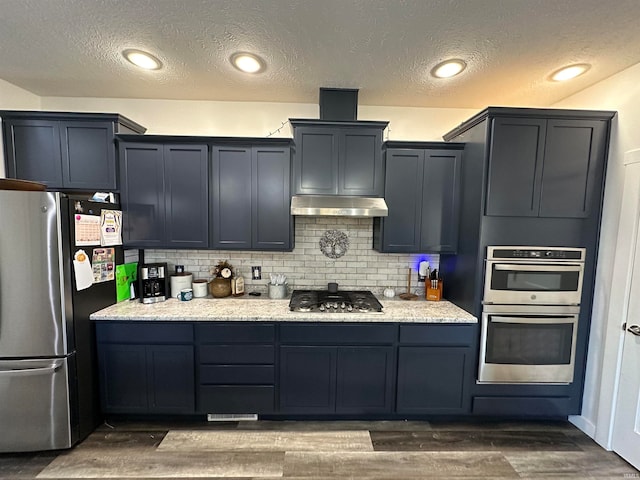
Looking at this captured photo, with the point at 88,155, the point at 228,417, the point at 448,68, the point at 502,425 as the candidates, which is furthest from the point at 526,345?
the point at 88,155

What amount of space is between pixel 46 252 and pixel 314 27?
91.3 inches

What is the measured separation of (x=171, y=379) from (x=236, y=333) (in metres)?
0.66

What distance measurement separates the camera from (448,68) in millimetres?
2113

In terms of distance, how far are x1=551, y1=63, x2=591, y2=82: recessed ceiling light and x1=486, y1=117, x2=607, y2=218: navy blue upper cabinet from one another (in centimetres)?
38

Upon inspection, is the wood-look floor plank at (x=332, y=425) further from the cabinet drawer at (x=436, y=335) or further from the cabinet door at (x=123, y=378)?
the cabinet door at (x=123, y=378)

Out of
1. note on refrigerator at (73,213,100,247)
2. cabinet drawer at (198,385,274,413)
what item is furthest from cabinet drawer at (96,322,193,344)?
note on refrigerator at (73,213,100,247)

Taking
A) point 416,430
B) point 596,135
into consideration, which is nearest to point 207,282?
point 416,430

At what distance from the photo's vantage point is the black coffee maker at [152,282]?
245 centimetres

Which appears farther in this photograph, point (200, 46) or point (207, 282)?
point (207, 282)

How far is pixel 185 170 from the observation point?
2.47m

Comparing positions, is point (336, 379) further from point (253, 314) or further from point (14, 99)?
point (14, 99)

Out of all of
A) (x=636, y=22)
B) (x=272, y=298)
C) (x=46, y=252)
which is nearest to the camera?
(x=636, y=22)

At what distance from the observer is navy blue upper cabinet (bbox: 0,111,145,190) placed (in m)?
2.34

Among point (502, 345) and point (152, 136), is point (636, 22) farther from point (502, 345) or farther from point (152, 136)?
point (152, 136)
